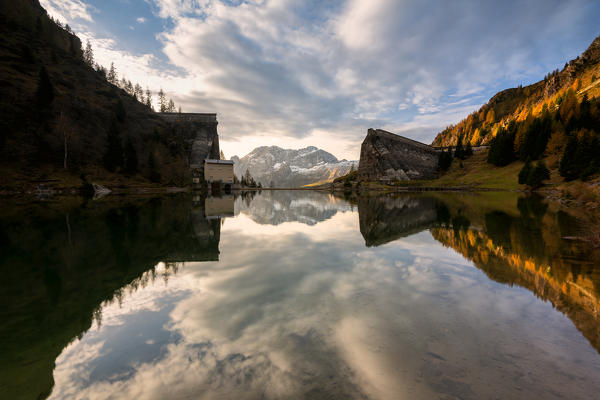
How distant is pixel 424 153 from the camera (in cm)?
11306

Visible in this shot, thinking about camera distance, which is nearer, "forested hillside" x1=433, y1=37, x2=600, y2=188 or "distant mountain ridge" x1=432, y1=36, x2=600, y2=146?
"forested hillside" x1=433, y1=37, x2=600, y2=188

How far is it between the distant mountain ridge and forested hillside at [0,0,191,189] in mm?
137426

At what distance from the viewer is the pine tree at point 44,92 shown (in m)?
55.8

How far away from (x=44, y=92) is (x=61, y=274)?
7716cm

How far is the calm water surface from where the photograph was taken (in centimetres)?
287

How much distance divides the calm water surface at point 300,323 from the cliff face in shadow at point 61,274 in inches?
1.5

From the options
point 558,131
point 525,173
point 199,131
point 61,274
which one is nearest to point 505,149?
point 558,131

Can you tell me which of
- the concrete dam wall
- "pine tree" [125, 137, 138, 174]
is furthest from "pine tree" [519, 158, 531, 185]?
"pine tree" [125, 137, 138, 174]

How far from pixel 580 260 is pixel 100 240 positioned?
57.5ft

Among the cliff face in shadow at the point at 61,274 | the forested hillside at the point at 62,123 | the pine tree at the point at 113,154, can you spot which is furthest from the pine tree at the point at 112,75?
the cliff face in shadow at the point at 61,274

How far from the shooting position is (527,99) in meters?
148

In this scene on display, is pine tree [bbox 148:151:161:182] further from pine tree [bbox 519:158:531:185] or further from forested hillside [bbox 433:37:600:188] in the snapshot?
pine tree [bbox 519:158:531:185]

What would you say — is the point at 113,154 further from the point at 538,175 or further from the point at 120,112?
the point at 538,175

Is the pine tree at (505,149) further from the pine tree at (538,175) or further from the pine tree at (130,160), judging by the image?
the pine tree at (130,160)
